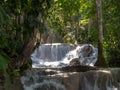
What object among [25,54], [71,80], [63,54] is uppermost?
[25,54]

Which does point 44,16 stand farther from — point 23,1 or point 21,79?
point 21,79

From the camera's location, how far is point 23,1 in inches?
305

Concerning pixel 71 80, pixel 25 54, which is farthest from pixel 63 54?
pixel 71 80

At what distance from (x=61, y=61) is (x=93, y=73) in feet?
29.9

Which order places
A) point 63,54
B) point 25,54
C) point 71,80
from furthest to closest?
point 63,54 → point 25,54 → point 71,80

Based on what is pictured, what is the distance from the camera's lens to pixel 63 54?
19.1 m

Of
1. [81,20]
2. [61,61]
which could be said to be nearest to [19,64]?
[61,61]

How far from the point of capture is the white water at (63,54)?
17734 mm

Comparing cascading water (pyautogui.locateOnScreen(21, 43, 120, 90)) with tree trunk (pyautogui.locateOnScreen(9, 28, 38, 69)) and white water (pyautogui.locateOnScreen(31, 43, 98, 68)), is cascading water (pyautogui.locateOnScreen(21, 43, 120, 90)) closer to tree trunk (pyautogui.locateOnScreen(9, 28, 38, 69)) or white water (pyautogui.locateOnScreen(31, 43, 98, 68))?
tree trunk (pyautogui.locateOnScreen(9, 28, 38, 69))

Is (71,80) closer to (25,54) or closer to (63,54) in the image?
(25,54)

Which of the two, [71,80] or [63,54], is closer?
[71,80]

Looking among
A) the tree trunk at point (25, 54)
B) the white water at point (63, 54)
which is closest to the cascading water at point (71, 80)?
the tree trunk at point (25, 54)

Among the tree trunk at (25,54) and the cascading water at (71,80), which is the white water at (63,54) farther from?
the tree trunk at (25,54)

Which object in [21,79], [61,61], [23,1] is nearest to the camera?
[23,1]
